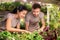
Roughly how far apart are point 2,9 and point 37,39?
1.01 metres

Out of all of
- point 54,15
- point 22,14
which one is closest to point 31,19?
point 22,14

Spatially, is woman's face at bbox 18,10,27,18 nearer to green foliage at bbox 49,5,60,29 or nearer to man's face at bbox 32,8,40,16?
man's face at bbox 32,8,40,16

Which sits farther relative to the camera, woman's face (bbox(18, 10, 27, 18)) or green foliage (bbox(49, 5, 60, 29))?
green foliage (bbox(49, 5, 60, 29))

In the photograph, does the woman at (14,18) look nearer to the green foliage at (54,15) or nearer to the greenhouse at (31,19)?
the greenhouse at (31,19)

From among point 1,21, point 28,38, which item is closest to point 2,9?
point 1,21

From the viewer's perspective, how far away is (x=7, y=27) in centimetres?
154

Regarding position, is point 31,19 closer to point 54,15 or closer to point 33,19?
point 33,19

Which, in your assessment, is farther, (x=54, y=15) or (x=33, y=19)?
(x=54, y=15)

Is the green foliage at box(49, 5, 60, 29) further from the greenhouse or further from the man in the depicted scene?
the man

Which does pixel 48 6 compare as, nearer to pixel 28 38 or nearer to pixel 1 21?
pixel 1 21

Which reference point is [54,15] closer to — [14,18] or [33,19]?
[33,19]

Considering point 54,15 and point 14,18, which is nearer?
point 14,18

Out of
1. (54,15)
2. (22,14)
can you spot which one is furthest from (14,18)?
(54,15)

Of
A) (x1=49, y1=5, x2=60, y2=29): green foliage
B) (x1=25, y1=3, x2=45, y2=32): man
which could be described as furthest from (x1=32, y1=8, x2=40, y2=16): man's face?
(x1=49, y1=5, x2=60, y2=29): green foliage
